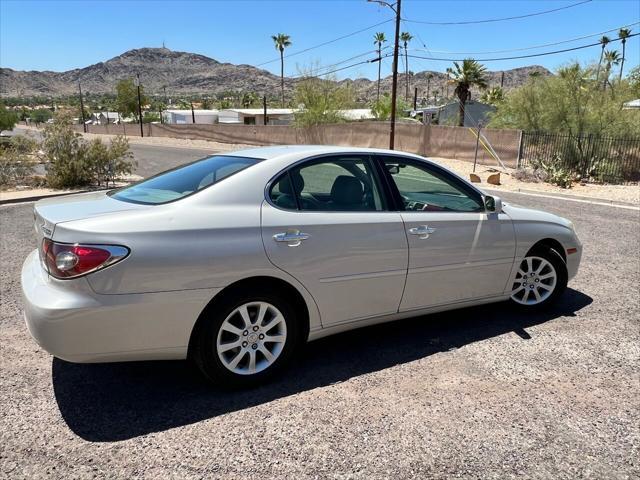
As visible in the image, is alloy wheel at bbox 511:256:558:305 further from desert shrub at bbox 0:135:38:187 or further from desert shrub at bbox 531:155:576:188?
desert shrub at bbox 531:155:576:188

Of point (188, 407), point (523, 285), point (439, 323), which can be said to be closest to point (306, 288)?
point (188, 407)

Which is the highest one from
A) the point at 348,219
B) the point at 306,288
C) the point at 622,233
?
the point at 348,219

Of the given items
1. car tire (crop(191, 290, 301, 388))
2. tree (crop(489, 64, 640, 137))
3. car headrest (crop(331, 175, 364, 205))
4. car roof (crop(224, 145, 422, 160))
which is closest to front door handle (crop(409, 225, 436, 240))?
car headrest (crop(331, 175, 364, 205))

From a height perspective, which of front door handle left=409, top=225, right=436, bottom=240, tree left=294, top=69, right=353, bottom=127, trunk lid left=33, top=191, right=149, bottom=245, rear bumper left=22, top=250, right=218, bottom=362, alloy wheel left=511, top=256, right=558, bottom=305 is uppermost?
tree left=294, top=69, right=353, bottom=127

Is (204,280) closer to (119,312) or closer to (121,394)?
(119,312)

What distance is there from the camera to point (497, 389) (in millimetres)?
3426

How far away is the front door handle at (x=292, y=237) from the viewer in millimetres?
3207

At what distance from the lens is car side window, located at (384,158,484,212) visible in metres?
3.96

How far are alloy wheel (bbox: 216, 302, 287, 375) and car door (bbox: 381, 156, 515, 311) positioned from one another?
1064 mm

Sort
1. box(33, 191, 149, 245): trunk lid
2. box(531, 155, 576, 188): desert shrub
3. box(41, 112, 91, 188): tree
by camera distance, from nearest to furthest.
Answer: box(33, 191, 149, 245): trunk lid → box(41, 112, 91, 188): tree → box(531, 155, 576, 188): desert shrub

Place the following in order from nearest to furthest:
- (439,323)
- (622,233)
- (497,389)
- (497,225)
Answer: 1. (497,389)
2. (497,225)
3. (439,323)
4. (622,233)

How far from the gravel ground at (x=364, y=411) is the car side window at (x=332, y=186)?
1.18 m

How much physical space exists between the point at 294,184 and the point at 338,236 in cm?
48

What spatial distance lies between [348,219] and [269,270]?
2.34 feet
